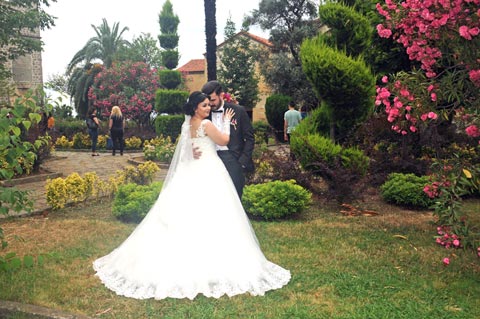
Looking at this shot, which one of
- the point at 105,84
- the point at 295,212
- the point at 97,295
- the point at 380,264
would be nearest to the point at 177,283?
the point at 97,295

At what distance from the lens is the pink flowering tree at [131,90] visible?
88.8ft

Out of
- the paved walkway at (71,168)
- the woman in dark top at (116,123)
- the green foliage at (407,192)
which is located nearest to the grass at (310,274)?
the green foliage at (407,192)

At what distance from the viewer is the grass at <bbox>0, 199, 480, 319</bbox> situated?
3996mm

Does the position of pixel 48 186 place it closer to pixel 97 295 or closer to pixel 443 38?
pixel 97 295

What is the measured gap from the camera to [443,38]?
4.40 metres

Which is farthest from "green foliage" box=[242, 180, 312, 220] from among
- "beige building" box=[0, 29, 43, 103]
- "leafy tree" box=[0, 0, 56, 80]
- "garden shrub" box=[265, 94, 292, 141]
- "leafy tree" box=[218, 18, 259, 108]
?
"beige building" box=[0, 29, 43, 103]

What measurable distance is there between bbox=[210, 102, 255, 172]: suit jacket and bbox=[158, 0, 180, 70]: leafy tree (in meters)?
16.4

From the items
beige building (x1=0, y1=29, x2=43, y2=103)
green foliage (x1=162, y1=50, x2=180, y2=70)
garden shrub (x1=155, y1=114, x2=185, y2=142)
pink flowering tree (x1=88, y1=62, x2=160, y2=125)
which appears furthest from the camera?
beige building (x1=0, y1=29, x2=43, y2=103)

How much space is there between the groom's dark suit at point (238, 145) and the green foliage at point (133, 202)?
217 cm

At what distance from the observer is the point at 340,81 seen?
328 inches

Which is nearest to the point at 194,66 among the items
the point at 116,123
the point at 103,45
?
the point at 103,45

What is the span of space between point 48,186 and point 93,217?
118 centimetres

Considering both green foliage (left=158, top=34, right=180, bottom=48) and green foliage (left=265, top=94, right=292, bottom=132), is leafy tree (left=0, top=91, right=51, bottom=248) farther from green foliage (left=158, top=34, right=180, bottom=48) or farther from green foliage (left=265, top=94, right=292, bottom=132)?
green foliage (left=265, top=94, right=292, bottom=132)

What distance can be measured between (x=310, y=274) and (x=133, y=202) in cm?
349
